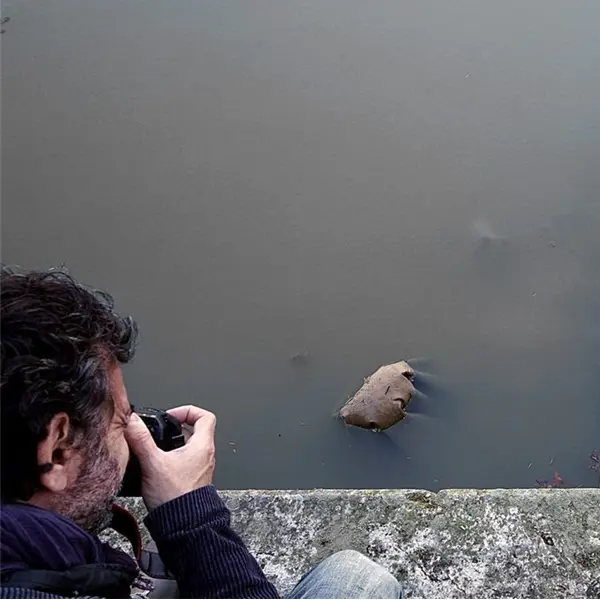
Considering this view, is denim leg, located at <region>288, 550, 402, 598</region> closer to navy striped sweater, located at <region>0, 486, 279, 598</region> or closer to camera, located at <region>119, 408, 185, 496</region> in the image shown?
navy striped sweater, located at <region>0, 486, 279, 598</region>

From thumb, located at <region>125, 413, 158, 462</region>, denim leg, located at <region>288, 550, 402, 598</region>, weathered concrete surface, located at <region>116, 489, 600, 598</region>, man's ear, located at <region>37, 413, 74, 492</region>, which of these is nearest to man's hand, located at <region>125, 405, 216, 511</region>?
thumb, located at <region>125, 413, 158, 462</region>

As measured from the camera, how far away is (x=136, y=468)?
830 millimetres

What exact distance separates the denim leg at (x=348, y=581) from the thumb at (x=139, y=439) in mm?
297

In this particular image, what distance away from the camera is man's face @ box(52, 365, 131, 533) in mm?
713

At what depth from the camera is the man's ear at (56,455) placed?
26.4 inches

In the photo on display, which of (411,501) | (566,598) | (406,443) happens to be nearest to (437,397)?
(406,443)

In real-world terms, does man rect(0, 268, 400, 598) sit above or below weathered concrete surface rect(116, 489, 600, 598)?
above

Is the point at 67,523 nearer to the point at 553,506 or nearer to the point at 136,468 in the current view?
the point at 136,468

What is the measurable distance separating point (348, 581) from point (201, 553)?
23 cm

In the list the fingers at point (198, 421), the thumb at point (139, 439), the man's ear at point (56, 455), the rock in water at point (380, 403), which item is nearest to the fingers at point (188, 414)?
the fingers at point (198, 421)

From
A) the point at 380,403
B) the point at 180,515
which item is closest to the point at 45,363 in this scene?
the point at 180,515

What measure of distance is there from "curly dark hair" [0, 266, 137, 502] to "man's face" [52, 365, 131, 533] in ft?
0.05

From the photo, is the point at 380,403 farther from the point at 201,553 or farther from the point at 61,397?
the point at 61,397

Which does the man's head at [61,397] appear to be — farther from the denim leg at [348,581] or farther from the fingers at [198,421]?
the denim leg at [348,581]
